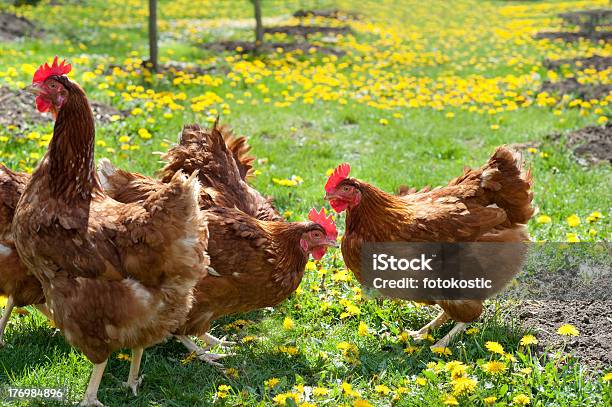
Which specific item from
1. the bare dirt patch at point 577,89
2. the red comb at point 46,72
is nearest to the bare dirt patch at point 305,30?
the bare dirt patch at point 577,89

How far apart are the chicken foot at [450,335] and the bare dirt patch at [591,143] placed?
167 inches

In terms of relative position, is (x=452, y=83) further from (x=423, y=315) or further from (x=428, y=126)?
(x=423, y=315)

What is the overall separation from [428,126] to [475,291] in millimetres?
5577

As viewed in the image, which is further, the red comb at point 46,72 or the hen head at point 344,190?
the hen head at point 344,190

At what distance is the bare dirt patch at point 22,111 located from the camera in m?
7.90

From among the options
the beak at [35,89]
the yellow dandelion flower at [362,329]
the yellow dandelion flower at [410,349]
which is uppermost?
the beak at [35,89]

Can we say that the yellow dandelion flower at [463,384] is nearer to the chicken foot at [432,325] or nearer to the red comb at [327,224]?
the chicken foot at [432,325]

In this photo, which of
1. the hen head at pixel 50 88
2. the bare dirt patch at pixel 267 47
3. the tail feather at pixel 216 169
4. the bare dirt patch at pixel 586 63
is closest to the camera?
the hen head at pixel 50 88

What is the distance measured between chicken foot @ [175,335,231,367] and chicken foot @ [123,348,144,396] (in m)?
0.44

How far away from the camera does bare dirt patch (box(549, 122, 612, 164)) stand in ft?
25.9

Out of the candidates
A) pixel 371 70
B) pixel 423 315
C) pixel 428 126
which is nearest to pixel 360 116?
pixel 428 126

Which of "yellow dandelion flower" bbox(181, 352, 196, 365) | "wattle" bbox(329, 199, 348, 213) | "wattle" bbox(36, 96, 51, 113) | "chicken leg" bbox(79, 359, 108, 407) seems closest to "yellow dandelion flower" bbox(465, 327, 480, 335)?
"wattle" bbox(329, 199, 348, 213)

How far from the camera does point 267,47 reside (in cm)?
1415

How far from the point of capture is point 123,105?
9.01 m
